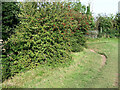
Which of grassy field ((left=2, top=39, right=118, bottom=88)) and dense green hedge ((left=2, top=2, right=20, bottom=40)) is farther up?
dense green hedge ((left=2, top=2, right=20, bottom=40))

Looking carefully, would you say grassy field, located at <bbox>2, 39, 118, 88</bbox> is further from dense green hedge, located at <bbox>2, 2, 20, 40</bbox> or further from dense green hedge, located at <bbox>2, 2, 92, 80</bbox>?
dense green hedge, located at <bbox>2, 2, 20, 40</bbox>

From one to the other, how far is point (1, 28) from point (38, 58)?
2.05 meters

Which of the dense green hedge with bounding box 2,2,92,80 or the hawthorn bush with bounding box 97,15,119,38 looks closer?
the dense green hedge with bounding box 2,2,92,80

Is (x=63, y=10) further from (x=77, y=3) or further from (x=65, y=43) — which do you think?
(x=77, y=3)

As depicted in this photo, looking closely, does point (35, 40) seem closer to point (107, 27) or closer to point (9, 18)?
point (9, 18)

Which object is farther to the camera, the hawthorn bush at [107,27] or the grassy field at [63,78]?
the hawthorn bush at [107,27]

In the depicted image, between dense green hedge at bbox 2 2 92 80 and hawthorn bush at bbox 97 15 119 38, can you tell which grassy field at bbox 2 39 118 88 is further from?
hawthorn bush at bbox 97 15 119 38

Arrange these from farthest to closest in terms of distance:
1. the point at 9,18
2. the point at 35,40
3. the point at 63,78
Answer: the point at 35,40
the point at 9,18
the point at 63,78

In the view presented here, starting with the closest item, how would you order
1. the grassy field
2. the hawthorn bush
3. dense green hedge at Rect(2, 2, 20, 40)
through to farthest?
the grassy field, dense green hedge at Rect(2, 2, 20, 40), the hawthorn bush

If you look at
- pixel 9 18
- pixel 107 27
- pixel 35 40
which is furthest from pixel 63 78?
pixel 107 27

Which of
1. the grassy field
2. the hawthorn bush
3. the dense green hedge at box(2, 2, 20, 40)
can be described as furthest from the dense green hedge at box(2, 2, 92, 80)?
the hawthorn bush

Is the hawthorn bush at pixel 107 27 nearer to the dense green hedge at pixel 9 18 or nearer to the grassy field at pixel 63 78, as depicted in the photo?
the grassy field at pixel 63 78

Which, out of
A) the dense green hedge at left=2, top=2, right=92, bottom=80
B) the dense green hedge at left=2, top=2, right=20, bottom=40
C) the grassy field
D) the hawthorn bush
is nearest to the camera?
the grassy field

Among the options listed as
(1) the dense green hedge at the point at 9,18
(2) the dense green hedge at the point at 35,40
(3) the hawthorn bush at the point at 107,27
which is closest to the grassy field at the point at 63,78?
(2) the dense green hedge at the point at 35,40
